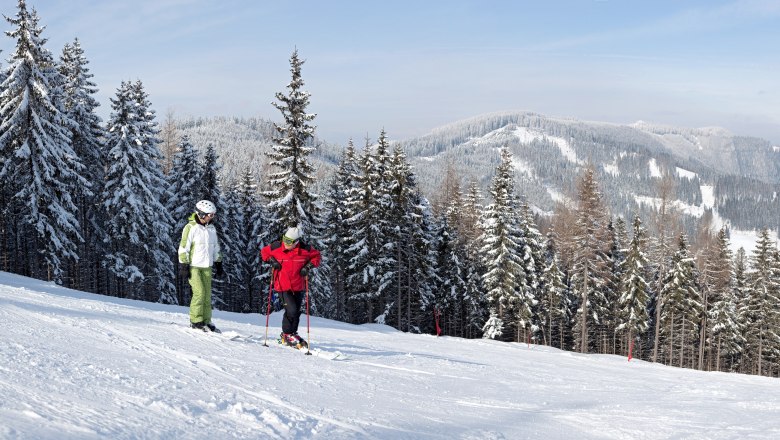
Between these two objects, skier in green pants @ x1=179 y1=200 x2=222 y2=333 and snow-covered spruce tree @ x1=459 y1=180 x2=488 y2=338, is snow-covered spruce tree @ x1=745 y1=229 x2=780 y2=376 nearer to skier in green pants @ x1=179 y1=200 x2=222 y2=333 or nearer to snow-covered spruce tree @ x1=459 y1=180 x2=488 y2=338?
snow-covered spruce tree @ x1=459 y1=180 x2=488 y2=338

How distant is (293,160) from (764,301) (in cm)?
4215

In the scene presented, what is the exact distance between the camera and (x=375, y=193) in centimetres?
3291

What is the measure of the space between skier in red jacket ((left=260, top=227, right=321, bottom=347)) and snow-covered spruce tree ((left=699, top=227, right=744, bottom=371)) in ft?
160

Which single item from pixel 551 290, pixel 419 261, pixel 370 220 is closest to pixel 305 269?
pixel 370 220

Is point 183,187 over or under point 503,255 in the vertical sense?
over

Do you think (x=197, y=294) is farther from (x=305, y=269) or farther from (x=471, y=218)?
(x=471, y=218)

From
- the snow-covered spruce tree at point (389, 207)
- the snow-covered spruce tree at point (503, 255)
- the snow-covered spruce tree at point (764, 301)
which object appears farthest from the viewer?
the snow-covered spruce tree at point (764, 301)

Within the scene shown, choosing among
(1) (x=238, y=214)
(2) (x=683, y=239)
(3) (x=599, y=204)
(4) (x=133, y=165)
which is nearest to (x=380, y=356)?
(4) (x=133, y=165)

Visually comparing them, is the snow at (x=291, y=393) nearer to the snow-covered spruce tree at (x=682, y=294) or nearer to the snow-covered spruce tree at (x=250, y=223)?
the snow-covered spruce tree at (x=250, y=223)

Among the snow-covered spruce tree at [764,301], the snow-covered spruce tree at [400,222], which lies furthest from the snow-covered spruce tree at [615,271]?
the snow-covered spruce tree at [400,222]

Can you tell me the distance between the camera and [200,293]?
9406mm

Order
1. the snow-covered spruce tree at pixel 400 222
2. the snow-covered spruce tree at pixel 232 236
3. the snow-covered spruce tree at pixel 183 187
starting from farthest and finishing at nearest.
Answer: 1. the snow-covered spruce tree at pixel 232 236
2. the snow-covered spruce tree at pixel 183 187
3. the snow-covered spruce tree at pixel 400 222

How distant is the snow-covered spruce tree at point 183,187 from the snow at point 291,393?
1022 inches

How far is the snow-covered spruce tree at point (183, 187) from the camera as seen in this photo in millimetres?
36281
